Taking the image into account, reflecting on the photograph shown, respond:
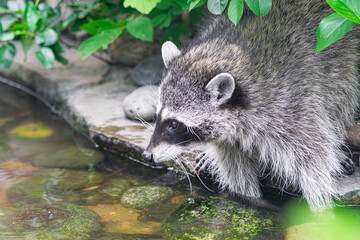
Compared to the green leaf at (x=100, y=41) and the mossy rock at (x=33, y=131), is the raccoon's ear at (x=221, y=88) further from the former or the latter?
the mossy rock at (x=33, y=131)

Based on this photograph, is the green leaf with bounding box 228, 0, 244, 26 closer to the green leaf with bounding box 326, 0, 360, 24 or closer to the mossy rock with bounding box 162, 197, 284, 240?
the green leaf with bounding box 326, 0, 360, 24

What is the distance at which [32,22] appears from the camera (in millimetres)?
4957

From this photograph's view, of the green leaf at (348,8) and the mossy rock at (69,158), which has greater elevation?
the green leaf at (348,8)

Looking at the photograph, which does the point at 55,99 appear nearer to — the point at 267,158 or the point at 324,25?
the point at 267,158

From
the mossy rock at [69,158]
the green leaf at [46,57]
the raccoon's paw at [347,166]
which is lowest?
the mossy rock at [69,158]

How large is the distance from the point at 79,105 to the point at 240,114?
8.33ft

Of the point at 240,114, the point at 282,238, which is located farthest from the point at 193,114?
the point at 282,238

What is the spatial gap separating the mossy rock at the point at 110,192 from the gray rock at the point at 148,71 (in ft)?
5.46

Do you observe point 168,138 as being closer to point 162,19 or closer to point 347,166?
point 347,166

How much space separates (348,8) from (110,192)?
7.79 feet

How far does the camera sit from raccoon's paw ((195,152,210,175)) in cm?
408

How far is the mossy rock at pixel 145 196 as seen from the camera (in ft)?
12.3

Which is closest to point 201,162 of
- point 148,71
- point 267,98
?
point 267,98

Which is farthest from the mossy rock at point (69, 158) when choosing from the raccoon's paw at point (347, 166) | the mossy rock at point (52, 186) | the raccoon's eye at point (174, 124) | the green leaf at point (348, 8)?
the green leaf at point (348, 8)
